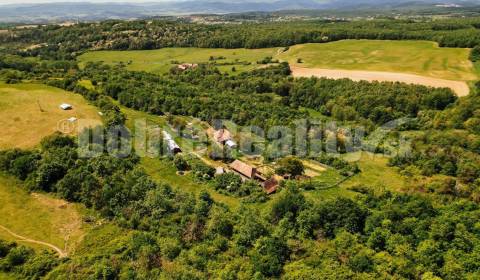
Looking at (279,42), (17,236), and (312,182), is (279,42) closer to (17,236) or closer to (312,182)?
(312,182)

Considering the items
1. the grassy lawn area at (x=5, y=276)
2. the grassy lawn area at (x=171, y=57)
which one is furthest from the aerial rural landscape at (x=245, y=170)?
the grassy lawn area at (x=171, y=57)

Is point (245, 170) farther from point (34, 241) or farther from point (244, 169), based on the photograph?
point (34, 241)

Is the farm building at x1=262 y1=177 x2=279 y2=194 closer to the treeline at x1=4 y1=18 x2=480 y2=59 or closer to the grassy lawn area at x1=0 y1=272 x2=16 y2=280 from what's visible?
the grassy lawn area at x1=0 y1=272 x2=16 y2=280

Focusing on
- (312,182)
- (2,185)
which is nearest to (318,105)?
(312,182)

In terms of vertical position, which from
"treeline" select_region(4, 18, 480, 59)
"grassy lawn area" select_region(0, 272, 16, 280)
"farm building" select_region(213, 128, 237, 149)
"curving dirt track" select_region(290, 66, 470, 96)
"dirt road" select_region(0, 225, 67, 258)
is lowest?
"dirt road" select_region(0, 225, 67, 258)

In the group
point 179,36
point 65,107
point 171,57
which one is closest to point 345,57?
point 171,57

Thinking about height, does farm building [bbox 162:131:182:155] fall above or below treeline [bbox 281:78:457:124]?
below

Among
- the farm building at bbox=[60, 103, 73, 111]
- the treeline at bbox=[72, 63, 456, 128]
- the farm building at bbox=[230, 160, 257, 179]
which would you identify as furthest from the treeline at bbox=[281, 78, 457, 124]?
the farm building at bbox=[60, 103, 73, 111]

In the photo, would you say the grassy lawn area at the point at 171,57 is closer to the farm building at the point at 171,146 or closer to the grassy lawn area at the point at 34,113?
the grassy lawn area at the point at 34,113
